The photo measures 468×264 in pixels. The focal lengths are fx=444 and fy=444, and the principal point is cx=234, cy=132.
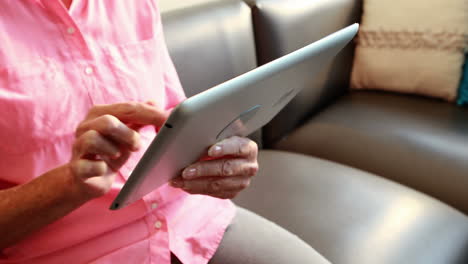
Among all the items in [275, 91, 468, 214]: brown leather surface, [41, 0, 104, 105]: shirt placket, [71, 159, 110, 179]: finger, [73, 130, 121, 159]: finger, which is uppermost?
[41, 0, 104, 105]: shirt placket

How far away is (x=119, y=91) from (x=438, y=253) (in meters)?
0.71

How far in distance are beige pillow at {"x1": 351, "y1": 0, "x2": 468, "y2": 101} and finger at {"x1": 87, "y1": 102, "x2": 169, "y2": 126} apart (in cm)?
113

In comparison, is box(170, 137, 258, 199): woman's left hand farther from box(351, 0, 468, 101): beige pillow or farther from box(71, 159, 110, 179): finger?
box(351, 0, 468, 101): beige pillow

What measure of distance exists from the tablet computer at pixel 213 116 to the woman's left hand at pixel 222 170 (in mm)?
13

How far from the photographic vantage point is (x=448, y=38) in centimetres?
138

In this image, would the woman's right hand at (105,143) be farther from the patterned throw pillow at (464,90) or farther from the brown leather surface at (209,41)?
the patterned throw pillow at (464,90)

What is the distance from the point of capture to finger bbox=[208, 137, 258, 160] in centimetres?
58

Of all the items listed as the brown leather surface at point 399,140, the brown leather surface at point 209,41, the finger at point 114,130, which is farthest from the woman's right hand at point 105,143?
the brown leather surface at point 399,140

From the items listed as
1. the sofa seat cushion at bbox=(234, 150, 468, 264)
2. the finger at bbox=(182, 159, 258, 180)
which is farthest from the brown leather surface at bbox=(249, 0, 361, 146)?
the finger at bbox=(182, 159, 258, 180)

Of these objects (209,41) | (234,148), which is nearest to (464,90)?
(209,41)

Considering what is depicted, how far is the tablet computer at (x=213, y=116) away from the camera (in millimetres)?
424

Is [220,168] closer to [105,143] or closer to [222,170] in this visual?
[222,170]

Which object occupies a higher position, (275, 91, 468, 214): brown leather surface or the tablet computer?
the tablet computer

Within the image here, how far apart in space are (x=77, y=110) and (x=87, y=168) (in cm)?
17
